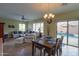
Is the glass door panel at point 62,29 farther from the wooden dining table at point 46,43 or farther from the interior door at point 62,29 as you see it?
the wooden dining table at point 46,43

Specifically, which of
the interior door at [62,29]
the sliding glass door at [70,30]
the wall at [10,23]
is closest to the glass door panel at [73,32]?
the sliding glass door at [70,30]

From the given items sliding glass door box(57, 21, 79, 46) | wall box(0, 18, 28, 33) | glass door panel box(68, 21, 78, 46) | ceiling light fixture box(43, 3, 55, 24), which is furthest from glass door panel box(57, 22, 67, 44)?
wall box(0, 18, 28, 33)

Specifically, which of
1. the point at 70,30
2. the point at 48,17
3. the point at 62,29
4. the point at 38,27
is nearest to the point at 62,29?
the point at 62,29

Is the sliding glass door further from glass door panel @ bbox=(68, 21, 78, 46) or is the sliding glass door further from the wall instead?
the wall

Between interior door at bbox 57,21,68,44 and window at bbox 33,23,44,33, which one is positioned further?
window at bbox 33,23,44,33

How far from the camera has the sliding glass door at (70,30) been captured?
9.47 feet

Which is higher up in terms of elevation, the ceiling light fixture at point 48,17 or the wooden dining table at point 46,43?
the ceiling light fixture at point 48,17

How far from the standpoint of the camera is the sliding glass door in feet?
9.47

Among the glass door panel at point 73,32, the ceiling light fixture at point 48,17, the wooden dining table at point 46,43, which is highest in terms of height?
the ceiling light fixture at point 48,17

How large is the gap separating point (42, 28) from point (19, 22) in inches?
27.6

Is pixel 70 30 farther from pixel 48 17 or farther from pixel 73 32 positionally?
pixel 48 17

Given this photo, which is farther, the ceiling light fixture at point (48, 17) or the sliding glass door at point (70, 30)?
the ceiling light fixture at point (48, 17)

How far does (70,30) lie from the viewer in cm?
288

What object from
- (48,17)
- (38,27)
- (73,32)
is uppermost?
(48,17)
